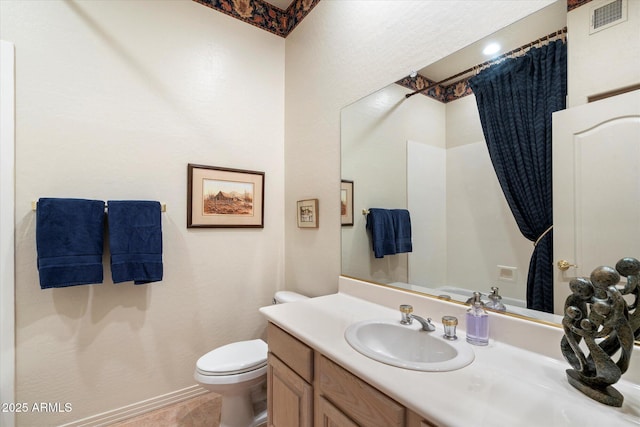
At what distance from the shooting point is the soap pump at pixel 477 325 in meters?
1.04

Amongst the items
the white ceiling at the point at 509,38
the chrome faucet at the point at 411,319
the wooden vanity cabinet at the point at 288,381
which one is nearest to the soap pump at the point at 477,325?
the chrome faucet at the point at 411,319

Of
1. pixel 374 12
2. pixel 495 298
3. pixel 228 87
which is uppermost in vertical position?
pixel 374 12

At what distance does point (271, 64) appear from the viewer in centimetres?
240

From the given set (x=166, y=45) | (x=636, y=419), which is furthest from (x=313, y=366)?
(x=166, y=45)

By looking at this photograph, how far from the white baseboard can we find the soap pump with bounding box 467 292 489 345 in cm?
191

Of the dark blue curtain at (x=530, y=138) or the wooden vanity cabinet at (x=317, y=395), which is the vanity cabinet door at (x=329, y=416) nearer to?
the wooden vanity cabinet at (x=317, y=395)

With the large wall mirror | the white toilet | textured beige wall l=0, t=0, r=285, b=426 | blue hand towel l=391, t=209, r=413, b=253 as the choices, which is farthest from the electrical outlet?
textured beige wall l=0, t=0, r=285, b=426

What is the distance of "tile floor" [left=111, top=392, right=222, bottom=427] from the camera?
176 centimetres

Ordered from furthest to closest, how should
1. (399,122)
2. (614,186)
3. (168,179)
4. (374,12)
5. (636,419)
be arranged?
(168,179), (374,12), (399,122), (614,186), (636,419)

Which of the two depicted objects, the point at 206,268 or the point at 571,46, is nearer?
the point at 571,46

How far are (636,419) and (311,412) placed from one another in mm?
939

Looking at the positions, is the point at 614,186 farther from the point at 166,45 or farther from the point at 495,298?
the point at 166,45

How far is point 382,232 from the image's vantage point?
5.19ft

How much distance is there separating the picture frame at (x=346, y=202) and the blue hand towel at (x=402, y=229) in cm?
34
